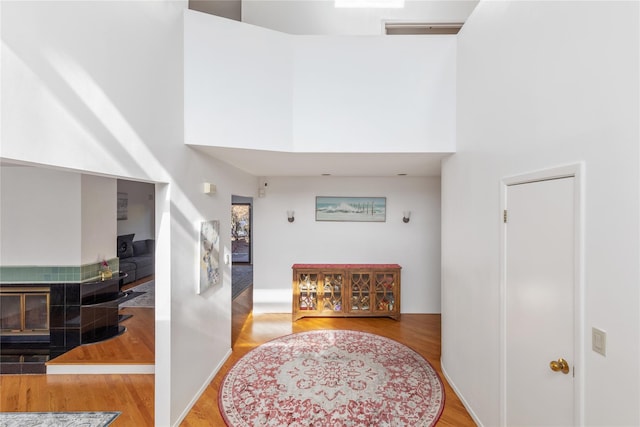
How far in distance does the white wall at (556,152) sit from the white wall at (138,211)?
310 inches

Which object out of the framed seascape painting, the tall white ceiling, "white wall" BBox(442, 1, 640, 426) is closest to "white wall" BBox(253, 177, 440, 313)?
the framed seascape painting

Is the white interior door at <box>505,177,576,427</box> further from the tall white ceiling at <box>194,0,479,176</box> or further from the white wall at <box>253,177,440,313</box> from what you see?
the white wall at <box>253,177,440,313</box>

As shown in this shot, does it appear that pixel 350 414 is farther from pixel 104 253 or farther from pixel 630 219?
pixel 104 253

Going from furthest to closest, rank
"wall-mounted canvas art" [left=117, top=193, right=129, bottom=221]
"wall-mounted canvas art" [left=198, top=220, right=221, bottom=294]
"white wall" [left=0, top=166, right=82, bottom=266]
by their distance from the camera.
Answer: "wall-mounted canvas art" [left=117, top=193, right=129, bottom=221], "white wall" [left=0, top=166, right=82, bottom=266], "wall-mounted canvas art" [left=198, top=220, right=221, bottom=294]

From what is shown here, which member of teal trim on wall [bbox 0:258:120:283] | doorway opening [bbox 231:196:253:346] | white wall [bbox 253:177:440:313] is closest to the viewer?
teal trim on wall [bbox 0:258:120:283]

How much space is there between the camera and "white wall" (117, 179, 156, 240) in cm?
761

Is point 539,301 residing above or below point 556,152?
below

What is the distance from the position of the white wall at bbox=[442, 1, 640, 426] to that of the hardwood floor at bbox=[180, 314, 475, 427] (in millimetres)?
226

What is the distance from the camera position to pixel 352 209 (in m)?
4.96

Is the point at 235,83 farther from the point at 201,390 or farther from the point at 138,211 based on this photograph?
the point at 138,211

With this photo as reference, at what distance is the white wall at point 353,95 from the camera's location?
108 inches

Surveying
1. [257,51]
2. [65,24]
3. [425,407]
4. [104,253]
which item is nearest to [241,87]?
[257,51]

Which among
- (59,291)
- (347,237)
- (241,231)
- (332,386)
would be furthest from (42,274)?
(241,231)

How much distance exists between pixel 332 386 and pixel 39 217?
151 inches
